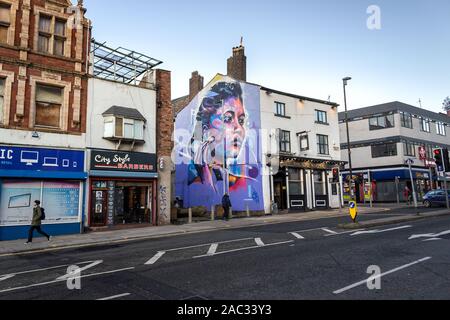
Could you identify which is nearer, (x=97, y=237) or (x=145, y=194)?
(x=97, y=237)

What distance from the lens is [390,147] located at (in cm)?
4147

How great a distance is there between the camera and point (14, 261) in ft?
34.1

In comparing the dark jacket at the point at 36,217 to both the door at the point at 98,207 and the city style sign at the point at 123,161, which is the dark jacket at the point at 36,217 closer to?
the door at the point at 98,207

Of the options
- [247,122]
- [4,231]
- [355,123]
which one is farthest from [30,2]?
[355,123]

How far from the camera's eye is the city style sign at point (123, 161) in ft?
61.0

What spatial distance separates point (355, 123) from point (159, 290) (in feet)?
146

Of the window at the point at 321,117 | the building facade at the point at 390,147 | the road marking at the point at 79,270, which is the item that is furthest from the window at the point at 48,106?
the building facade at the point at 390,147

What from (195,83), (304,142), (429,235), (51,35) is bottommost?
(429,235)

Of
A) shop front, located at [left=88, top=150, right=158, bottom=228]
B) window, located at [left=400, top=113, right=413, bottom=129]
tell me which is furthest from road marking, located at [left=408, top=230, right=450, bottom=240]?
window, located at [left=400, top=113, right=413, bottom=129]

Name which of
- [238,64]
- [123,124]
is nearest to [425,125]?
[238,64]

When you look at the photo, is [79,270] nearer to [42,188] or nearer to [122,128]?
[42,188]

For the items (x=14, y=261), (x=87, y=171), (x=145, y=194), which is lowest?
(x=14, y=261)

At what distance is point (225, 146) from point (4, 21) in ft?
54.5
